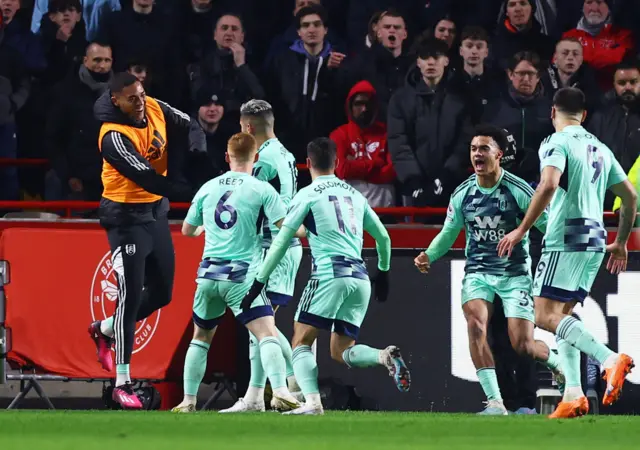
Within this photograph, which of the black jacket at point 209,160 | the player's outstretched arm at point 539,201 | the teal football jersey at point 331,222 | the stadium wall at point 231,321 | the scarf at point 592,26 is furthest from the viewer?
the scarf at point 592,26

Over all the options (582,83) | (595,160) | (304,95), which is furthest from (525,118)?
(595,160)

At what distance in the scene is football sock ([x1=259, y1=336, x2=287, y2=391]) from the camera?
34.9ft

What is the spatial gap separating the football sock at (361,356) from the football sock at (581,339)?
58.6 inches

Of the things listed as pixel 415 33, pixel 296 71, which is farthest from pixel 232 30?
pixel 415 33

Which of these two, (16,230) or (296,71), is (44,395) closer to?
(16,230)

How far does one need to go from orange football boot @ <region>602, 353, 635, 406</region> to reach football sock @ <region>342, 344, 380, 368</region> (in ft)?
6.06

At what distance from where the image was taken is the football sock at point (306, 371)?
34.7 ft

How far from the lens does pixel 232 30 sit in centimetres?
1543

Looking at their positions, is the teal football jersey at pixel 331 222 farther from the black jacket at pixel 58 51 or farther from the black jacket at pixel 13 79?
the black jacket at pixel 58 51

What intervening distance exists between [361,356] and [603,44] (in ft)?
20.9

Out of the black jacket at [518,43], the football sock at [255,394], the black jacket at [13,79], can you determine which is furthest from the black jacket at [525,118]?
the black jacket at [13,79]

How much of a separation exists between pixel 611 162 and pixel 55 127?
653 centimetres

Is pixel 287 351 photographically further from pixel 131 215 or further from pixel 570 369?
pixel 570 369

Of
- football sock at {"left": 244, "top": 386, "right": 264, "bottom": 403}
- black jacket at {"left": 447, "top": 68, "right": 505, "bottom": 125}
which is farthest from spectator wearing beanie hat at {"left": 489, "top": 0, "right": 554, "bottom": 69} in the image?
football sock at {"left": 244, "top": 386, "right": 264, "bottom": 403}
